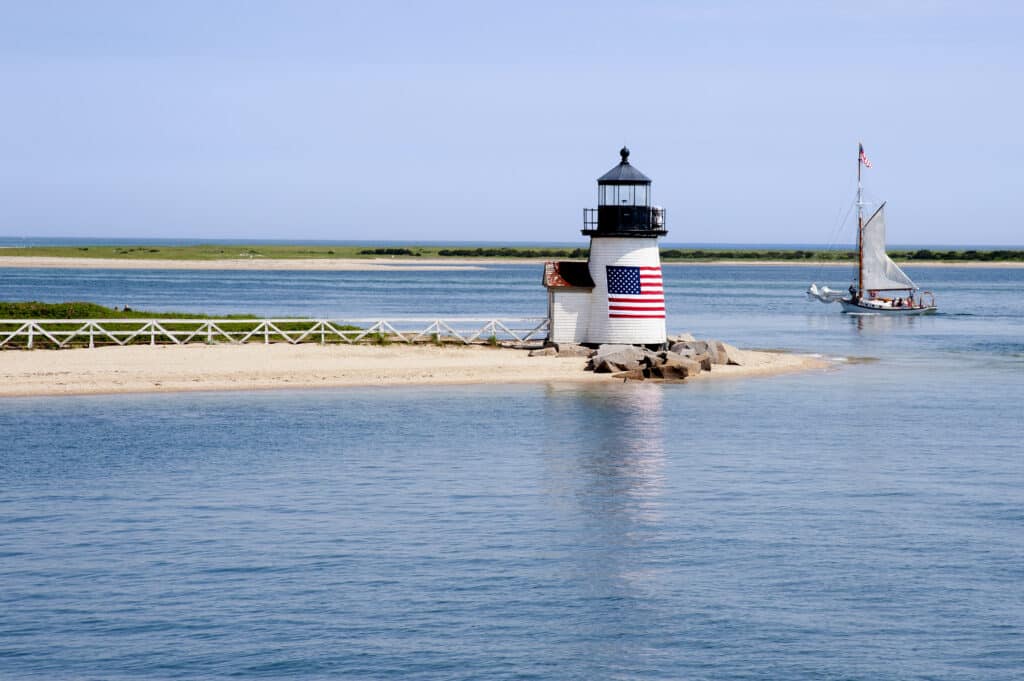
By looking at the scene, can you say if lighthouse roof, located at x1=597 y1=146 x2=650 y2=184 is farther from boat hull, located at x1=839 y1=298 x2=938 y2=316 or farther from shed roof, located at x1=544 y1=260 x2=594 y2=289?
boat hull, located at x1=839 y1=298 x2=938 y2=316

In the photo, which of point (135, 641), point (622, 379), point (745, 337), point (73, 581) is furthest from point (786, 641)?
point (745, 337)

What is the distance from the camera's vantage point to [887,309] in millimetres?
87625

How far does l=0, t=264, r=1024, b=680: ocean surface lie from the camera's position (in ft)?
49.3

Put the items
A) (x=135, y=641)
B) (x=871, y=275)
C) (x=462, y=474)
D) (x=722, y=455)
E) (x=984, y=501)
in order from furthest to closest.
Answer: (x=871, y=275) → (x=722, y=455) → (x=462, y=474) → (x=984, y=501) → (x=135, y=641)

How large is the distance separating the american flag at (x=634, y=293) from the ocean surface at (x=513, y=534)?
19.1ft

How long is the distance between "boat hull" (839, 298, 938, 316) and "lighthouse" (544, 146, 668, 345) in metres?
47.0

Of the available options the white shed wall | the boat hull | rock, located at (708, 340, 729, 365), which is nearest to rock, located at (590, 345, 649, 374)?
the white shed wall

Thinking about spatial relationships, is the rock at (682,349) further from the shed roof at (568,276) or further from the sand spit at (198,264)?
the sand spit at (198,264)

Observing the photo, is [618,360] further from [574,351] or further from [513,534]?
[513,534]

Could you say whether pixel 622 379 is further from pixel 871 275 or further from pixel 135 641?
pixel 871 275

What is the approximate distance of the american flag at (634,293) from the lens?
43969mm

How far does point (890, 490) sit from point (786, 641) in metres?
9.43

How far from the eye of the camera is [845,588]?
17.5 meters

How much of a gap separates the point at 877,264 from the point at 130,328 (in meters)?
60.1
